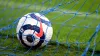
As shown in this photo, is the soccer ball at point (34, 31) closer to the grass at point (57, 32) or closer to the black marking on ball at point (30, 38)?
the black marking on ball at point (30, 38)

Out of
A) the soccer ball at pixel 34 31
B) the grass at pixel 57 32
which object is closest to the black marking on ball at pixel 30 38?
the soccer ball at pixel 34 31

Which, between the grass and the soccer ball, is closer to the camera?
the soccer ball

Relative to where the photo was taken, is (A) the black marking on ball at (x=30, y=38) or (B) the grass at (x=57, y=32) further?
(B) the grass at (x=57, y=32)

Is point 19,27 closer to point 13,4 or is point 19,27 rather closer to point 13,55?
point 13,55

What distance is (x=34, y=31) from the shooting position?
3557mm

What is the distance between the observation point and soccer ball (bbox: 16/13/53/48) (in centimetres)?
356

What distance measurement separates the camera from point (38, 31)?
3.58m

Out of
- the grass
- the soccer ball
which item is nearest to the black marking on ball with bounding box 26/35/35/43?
the soccer ball

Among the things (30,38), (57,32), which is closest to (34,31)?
(30,38)

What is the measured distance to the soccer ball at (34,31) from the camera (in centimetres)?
356

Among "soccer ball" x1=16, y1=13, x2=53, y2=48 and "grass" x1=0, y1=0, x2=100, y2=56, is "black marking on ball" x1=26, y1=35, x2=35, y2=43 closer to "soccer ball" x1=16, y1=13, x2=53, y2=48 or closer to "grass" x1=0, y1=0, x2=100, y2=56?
"soccer ball" x1=16, y1=13, x2=53, y2=48

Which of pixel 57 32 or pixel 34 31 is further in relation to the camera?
pixel 57 32

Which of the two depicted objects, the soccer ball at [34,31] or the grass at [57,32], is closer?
the soccer ball at [34,31]

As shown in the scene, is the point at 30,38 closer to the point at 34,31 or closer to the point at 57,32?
the point at 34,31
